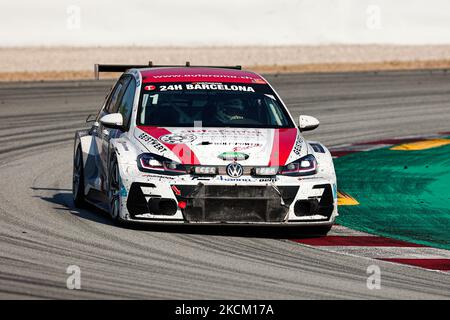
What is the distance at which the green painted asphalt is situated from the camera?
11.4 metres

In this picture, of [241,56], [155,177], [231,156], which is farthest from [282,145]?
[241,56]

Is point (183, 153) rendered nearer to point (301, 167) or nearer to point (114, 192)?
point (114, 192)

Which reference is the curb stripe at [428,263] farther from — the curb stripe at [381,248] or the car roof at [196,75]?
the car roof at [196,75]

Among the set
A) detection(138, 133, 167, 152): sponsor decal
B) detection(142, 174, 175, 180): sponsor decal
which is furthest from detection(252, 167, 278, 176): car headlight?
detection(138, 133, 167, 152): sponsor decal

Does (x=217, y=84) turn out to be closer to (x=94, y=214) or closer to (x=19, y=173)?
(x=94, y=214)

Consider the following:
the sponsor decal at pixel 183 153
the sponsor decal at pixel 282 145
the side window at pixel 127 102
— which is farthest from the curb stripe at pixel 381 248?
the side window at pixel 127 102

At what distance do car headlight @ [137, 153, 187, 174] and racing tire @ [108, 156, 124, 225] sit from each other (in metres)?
0.26

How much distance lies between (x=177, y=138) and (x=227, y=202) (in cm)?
79

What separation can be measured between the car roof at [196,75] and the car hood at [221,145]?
0.98m

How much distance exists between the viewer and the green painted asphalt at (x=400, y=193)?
1138cm

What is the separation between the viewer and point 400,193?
44.6ft

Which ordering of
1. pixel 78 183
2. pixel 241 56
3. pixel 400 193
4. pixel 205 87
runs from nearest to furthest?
pixel 205 87
pixel 78 183
pixel 400 193
pixel 241 56
